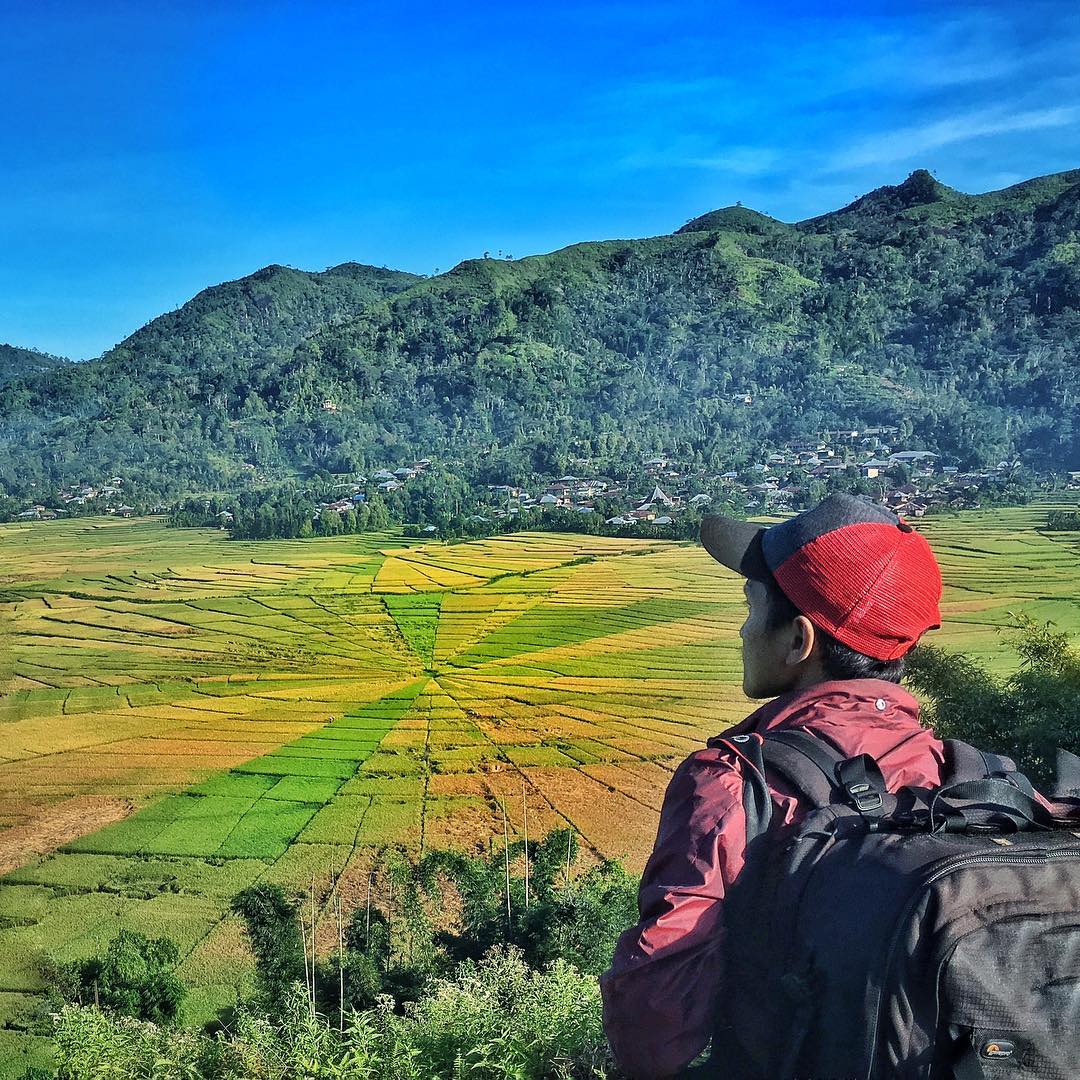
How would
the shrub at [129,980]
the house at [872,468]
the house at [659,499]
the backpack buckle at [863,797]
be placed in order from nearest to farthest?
the backpack buckle at [863,797]
the shrub at [129,980]
the house at [659,499]
the house at [872,468]

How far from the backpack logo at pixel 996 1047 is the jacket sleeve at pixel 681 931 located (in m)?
0.29

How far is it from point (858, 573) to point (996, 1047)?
0.60 meters

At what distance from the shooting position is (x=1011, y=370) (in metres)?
93.2

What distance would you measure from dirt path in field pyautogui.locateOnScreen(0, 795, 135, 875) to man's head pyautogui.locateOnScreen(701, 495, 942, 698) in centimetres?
2099

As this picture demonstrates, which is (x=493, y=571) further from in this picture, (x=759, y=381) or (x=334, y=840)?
(x=759, y=381)

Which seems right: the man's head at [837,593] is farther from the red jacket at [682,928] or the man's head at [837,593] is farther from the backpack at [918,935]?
the backpack at [918,935]

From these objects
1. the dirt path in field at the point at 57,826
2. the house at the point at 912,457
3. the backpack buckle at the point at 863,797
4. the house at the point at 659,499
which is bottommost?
the dirt path in field at the point at 57,826

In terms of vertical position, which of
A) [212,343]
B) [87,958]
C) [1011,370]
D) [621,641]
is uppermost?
[212,343]

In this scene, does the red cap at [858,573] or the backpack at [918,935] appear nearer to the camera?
the backpack at [918,935]

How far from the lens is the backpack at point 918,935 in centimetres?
106

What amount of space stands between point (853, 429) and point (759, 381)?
27.5m

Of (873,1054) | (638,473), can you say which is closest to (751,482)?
(638,473)

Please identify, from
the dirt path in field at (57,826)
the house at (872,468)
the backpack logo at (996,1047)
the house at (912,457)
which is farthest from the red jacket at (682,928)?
the house at (912,457)

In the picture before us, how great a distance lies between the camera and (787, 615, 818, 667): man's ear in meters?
1.45
